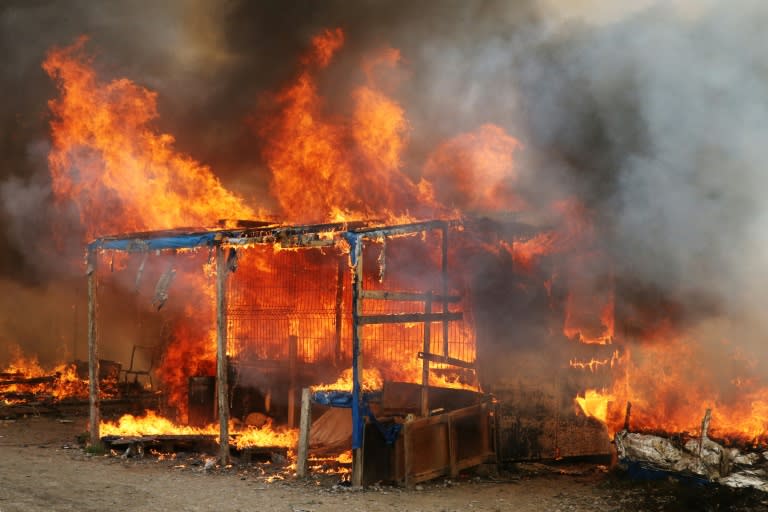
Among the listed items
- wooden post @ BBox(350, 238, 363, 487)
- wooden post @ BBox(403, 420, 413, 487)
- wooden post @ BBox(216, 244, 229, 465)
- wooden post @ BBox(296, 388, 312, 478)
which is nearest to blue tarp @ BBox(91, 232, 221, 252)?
wooden post @ BBox(216, 244, 229, 465)

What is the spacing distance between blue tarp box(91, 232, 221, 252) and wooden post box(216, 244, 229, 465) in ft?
1.03

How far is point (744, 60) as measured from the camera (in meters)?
13.1

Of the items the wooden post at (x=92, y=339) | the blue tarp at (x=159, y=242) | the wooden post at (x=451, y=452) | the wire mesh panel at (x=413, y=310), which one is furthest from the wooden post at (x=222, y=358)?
the wooden post at (x=451, y=452)

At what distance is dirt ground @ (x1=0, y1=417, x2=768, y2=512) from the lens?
1012cm

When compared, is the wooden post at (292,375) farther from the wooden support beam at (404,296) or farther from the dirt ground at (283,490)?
the wooden support beam at (404,296)

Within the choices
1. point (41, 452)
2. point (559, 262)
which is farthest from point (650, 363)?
point (41, 452)

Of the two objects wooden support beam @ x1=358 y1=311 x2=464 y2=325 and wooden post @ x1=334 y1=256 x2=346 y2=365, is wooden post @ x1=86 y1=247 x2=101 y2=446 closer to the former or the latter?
wooden post @ x1=334 y1=256 x2=346 y2=365

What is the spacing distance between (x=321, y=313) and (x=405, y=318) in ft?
19.1

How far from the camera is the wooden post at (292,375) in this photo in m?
16.7

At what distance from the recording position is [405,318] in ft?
40.4

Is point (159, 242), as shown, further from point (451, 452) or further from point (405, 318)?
point (451, 452)

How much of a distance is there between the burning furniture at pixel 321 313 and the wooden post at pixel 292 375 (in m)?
0.03

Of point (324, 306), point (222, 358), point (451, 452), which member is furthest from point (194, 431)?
point (451, 452)

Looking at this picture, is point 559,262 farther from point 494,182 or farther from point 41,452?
point 41,452
